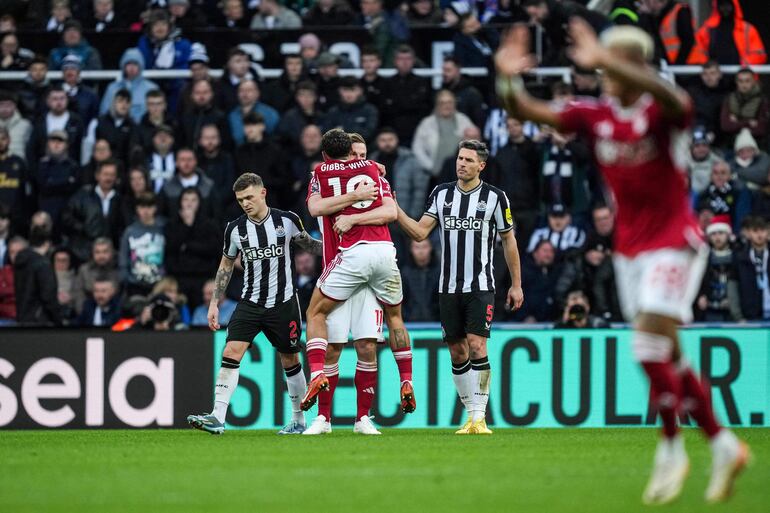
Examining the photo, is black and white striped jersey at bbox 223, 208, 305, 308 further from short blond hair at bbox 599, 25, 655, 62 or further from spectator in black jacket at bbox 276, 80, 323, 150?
short blond hair at bbox 599, 25, 655, 62

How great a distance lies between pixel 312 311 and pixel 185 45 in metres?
8.38

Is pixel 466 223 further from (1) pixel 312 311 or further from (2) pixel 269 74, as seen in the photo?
(2) pixel 269 74

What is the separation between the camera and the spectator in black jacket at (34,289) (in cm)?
1648

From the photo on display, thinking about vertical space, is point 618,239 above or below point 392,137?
below

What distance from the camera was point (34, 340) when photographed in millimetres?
14969

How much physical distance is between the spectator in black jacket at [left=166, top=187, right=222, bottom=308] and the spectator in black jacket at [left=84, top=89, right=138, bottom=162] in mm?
1617

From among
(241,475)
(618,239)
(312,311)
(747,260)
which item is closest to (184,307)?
(312,311)

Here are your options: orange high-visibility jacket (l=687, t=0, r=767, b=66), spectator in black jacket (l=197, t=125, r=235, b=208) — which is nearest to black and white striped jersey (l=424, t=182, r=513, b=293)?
spectator in black jacket (l=197, t=125, r=235, b=208)

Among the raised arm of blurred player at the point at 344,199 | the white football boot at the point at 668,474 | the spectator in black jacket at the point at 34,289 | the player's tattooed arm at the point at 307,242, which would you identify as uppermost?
the raised arm of blurred player at the point at 344,199

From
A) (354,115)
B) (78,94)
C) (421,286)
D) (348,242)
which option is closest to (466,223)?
(348,242)

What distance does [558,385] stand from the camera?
1488 centimetres

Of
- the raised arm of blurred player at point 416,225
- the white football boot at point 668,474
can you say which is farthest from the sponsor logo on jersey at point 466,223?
the white football boot at point 668,474

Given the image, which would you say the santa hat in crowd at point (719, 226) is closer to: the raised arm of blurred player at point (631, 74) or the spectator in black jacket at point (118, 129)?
the spectator in black jacket at point (118, 129)

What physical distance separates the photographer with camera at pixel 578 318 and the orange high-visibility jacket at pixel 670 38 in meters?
4.97
